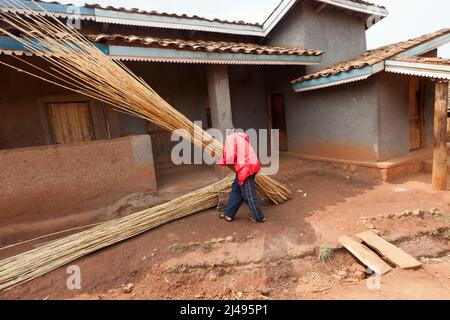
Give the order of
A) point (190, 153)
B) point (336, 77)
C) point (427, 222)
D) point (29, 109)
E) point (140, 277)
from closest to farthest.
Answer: point (140, 277), point (427, 222), point (29, 109), point (336, 77), point (190, 153)

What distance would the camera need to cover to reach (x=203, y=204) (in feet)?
12.3

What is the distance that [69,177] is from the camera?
3473 mm

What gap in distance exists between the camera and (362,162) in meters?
5.07

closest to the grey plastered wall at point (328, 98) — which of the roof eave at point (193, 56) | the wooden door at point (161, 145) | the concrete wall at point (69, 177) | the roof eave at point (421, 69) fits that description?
the roof eave at point (421, 69)

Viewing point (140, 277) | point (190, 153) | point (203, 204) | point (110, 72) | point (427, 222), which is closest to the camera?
point (140, 277)

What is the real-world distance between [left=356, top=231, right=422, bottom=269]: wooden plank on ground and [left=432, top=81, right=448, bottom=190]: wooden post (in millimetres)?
2305

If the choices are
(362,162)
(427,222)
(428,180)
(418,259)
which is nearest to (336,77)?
(362,162)

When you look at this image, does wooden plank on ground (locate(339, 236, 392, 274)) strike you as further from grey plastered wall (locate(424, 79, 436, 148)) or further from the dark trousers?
grey plastered wall (locate(424, 79, 436, 148))

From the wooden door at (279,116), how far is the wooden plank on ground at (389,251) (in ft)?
14.5

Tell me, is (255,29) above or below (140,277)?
above
